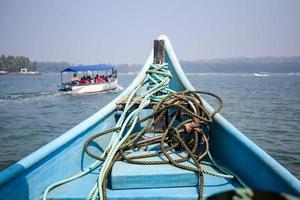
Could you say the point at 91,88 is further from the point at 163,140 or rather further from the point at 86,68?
the point at 163,140

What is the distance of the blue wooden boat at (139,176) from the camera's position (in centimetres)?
214

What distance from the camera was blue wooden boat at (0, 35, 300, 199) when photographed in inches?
84.3

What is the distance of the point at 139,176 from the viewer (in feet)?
8.34

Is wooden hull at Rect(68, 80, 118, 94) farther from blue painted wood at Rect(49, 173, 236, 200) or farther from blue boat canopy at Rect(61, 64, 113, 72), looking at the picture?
blue painted wood at Rect(49, 173, 236, 200)

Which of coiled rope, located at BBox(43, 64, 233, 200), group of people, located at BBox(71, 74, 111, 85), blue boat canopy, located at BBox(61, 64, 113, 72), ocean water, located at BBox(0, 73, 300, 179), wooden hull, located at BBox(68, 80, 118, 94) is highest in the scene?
blue boat canopy, located at BBox(61, 64, 113, 72)

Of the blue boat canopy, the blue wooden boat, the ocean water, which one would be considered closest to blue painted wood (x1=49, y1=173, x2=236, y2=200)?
the blue wooden boat

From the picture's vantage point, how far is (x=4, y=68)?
134 metres

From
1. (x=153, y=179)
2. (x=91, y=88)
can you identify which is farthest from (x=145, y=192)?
(x=91, y=88)

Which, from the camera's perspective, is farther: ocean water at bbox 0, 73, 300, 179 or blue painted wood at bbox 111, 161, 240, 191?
ocean water at bbox 0, 73, 300, 179

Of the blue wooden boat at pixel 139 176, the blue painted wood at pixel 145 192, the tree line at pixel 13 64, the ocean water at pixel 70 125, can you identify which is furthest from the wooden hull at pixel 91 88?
the tree line at pixel 13 64

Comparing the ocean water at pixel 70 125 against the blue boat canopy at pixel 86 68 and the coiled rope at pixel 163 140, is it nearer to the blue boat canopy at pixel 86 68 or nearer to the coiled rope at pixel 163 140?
the blue boat canopy at pixel 86 68

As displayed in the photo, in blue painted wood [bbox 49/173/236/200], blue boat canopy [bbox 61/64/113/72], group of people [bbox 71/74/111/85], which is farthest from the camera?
group of people [bbox 71/74/111/85]

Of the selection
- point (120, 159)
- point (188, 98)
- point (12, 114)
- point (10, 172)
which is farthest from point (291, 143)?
point (12, 114)

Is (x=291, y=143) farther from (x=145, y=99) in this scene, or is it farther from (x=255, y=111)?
(x=145, y=99)
